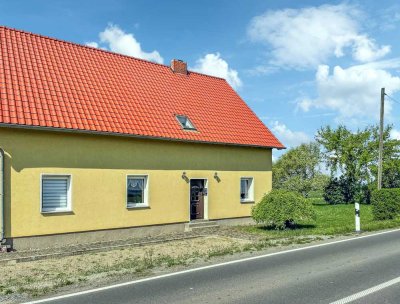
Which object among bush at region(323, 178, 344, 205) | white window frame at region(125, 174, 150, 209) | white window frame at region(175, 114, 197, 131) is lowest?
bush at region(323, 178, 344, 205)

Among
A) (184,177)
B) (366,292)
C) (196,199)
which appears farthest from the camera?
(196,199)

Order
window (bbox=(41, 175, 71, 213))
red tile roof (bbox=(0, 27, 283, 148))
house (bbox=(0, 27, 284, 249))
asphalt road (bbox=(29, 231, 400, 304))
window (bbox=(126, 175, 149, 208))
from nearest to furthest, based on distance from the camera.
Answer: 1. asphalt road (bbox=(29, 231, 400, 304))
2. house (bbox=(0, 27, 284, 249))
3. window (bbox=(41, 175, 71, 213))
4. red tile roof (bbox=(0, 27, 283, 148))
5. window (bbox=(126, 175, 149, 208))

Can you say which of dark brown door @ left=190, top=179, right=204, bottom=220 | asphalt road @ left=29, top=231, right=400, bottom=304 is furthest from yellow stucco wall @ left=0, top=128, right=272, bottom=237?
asphalt road @ left=29, top=231, right=400, bottom=304

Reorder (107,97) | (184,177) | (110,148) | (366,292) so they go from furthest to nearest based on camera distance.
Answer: (184,177) → (107,97) → (110,148) → (366,292)

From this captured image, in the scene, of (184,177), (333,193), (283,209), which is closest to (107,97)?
(184,177)

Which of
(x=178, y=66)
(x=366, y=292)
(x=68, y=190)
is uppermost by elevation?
(x=178, y=66)

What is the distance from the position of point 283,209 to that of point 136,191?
5.95 m

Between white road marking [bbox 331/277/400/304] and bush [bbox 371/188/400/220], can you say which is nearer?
white road marking [bbox 331/277/400/304]

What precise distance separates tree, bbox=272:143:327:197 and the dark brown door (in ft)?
72.9

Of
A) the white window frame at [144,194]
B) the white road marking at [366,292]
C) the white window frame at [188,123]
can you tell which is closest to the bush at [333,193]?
the white window frame at [188,123]

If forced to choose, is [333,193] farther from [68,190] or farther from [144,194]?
[68,190]

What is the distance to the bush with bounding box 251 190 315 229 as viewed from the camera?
16.7 m

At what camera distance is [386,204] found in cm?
2114

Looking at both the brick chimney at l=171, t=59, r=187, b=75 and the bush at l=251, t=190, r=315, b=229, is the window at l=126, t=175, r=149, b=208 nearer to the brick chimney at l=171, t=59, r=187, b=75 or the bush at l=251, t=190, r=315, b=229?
the bush at l=251, t=190, r=315, b=229
